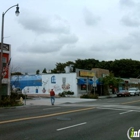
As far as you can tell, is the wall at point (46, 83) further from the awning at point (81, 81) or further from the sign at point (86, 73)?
the sign at point (86, 73)

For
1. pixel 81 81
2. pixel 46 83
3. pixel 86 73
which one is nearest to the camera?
pixel 81 81

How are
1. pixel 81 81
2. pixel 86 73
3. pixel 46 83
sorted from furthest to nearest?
pixel 46 83, pixel 86 73, pixel 81 81

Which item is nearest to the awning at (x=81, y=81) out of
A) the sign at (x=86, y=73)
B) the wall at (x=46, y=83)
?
the wall at (x=46, y=83)

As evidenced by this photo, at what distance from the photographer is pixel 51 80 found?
166 feet

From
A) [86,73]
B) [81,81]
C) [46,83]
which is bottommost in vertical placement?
[46,83]

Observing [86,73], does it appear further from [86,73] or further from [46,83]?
[46,83]

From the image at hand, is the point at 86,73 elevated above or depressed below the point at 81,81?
above

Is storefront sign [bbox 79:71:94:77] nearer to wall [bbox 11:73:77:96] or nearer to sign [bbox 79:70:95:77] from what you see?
sign [bbox 79:70:95:77]

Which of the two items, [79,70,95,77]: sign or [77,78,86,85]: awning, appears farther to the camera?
[79,70,95,77]: sign

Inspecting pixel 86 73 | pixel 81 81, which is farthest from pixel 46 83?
pixel 86 73

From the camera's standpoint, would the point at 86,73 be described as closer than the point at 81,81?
No

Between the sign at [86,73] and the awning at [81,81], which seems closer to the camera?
the awning at [81,81]

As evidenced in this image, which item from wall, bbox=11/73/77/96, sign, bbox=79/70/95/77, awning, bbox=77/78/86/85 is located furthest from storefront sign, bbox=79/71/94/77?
wall, bbox=11/73/77/96

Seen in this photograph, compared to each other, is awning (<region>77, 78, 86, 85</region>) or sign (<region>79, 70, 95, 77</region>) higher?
sign (<region>79, 70, 95, 77</region>)
